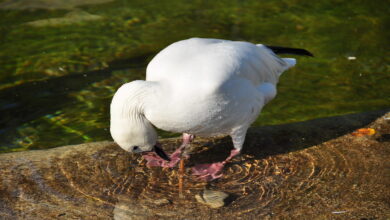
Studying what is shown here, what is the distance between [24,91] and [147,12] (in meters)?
3.12

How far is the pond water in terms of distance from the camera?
6324 millimetres

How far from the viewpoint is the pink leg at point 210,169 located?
4684mm

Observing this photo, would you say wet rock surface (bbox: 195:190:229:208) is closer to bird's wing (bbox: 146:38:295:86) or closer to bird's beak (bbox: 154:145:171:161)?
bird's beak (bbox: 154:145:171:161)

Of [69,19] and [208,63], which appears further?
[69,19]

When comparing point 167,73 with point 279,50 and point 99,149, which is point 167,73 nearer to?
point 99,149

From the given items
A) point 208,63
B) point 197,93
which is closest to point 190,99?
point 197,93

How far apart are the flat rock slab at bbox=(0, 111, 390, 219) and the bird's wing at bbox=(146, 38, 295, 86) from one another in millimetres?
752

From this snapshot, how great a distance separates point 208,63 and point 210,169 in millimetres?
976

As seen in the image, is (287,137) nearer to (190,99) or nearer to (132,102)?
(190,99)

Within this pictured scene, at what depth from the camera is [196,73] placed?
4.21 metres

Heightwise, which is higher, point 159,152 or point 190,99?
point 190,99

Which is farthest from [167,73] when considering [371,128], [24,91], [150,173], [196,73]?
[24,91]

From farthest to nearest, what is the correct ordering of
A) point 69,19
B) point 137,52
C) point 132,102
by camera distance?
point 69,19
point 137,52
point 132,102

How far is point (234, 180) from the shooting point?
15.3ft
